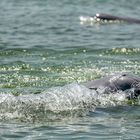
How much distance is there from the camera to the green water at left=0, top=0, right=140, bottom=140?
9719 mm

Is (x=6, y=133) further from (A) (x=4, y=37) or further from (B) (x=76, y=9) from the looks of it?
(B) (x=76, y=9)

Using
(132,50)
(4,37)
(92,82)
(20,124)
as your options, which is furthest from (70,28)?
(20,124)

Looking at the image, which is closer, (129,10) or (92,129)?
(92,129)

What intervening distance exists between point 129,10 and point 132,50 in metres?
9.42

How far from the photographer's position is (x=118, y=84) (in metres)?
11.6

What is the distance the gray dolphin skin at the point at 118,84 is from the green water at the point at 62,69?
0.71 ft

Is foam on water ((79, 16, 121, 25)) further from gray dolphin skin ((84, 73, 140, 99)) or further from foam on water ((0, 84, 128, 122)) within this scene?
foam on water ((0, 84, 128, 122))

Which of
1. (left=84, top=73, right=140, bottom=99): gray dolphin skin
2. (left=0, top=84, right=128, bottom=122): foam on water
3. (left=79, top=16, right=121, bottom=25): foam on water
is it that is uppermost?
(left=79, top=16, right=121, bottom=25): foam on water

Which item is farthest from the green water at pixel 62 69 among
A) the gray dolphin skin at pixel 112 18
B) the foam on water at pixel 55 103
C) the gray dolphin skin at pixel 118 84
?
the gray dolphin skin at pixel 112 18

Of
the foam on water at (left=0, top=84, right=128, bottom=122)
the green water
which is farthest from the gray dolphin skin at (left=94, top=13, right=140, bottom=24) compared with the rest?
the foam on water at (left=0, top=84, right=128, bottom=122)

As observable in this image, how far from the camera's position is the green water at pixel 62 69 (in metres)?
9.72

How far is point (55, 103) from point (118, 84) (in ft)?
4.38

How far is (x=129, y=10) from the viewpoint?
86.4 feet

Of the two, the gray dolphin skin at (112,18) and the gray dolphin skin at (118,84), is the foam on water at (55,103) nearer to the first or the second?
the gray dolphin skin at (118,84)
